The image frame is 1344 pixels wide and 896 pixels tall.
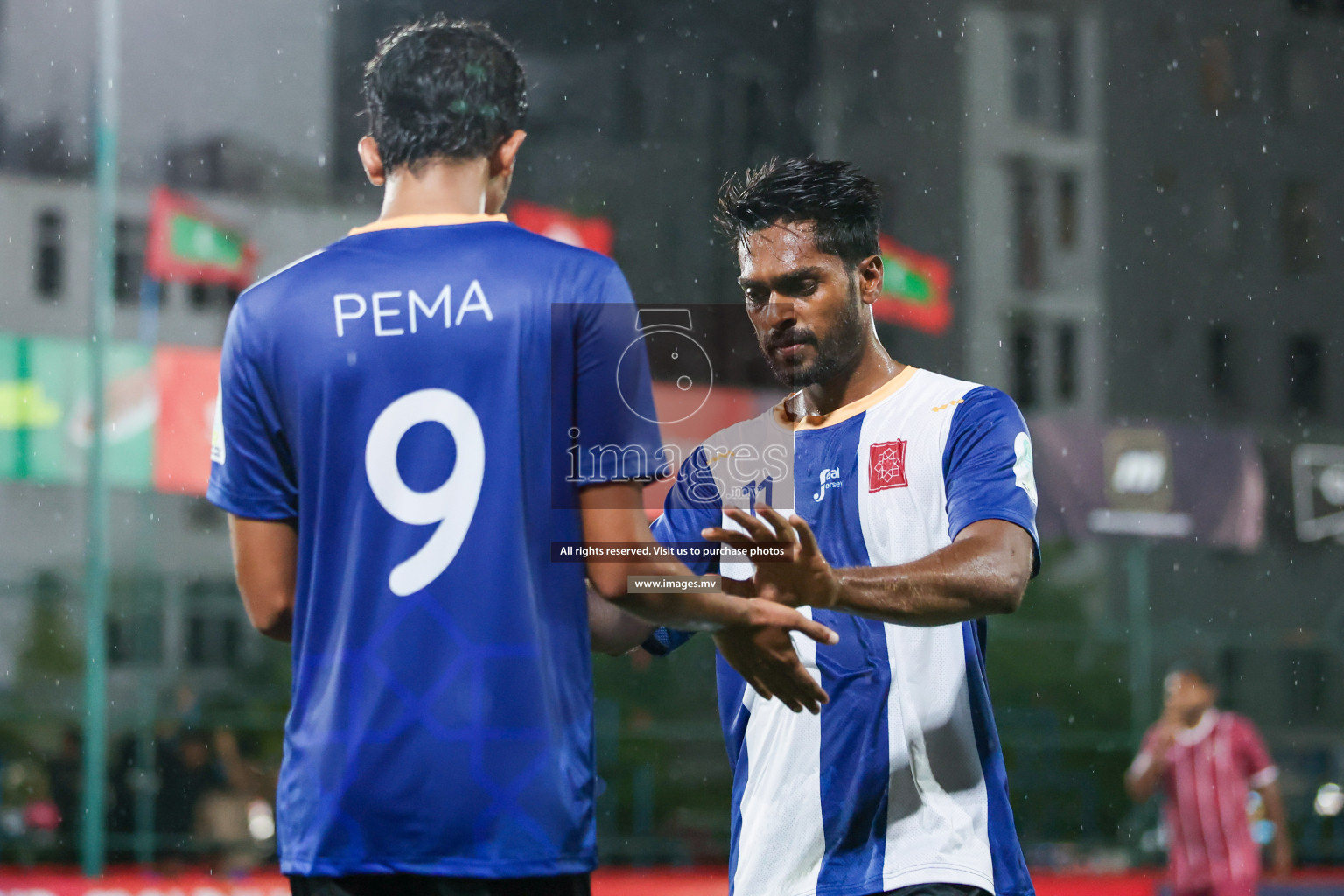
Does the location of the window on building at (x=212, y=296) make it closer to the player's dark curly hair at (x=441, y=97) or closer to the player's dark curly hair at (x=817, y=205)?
the player's dark curly hair at (x=817, y=205)

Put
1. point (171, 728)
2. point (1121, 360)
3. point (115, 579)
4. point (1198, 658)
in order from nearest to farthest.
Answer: point (1198, 658) → point (171, 728) → point (115, 579) → point (1121, 360)

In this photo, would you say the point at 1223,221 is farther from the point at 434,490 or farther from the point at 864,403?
the point at 434,490

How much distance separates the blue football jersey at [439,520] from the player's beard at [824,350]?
3.02 ft

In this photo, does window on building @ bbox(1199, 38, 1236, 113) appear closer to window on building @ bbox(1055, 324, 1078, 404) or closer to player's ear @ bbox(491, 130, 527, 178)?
window on building @ bbox(1055, 324, 1078, 404)

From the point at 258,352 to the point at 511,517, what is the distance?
41 centimetres

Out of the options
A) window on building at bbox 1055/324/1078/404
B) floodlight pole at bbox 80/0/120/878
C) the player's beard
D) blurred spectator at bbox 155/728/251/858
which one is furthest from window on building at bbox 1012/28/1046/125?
the player's beard

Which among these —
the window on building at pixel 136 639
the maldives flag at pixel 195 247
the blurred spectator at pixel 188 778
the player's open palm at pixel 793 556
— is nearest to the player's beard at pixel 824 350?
the player's open palm at pixel 793 556

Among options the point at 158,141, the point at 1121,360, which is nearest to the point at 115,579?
the point at 158,141

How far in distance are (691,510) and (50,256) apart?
994 inches

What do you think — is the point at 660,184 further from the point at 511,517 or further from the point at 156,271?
the point at 511,517

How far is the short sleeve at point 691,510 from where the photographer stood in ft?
8.98

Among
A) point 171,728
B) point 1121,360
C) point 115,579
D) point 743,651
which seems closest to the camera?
point 743,651

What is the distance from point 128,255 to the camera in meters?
23.2

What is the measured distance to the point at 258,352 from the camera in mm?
1837
